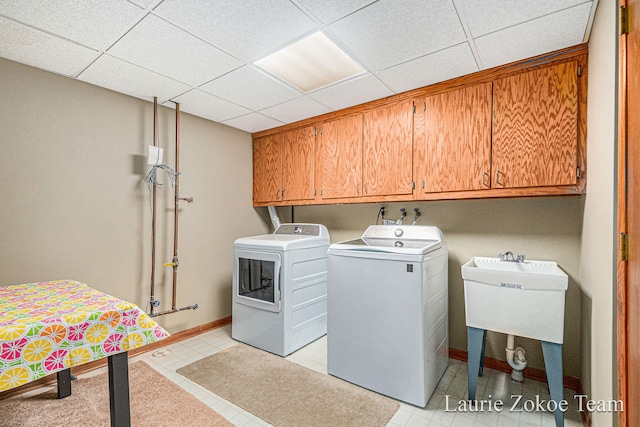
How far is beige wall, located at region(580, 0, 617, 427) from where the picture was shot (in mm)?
1266

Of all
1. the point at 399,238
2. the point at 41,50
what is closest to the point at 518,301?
the point at 399,238

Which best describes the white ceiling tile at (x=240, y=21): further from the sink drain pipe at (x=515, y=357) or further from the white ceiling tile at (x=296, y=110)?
the sink drain pipe at (x=515, y=357)

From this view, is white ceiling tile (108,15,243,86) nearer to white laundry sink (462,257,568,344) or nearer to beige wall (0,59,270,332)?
beige wall (0,59,270,332)

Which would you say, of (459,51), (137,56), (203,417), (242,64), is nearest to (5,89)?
(137,56)

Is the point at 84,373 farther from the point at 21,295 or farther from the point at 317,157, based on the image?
the point at 317,157

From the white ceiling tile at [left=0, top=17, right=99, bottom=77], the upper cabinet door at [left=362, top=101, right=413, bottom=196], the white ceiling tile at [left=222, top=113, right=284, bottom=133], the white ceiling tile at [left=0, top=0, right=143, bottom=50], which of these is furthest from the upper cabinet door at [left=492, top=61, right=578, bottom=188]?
the white ceiling tile at [left=0, top=17, right=99, bottom=77]

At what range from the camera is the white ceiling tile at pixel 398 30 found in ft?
5.30

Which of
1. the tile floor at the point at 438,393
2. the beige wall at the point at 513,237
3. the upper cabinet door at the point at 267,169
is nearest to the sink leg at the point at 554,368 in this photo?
the tile floor at the point at 438,393

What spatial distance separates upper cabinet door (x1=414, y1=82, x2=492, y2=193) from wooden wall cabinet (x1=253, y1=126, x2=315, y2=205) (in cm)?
121

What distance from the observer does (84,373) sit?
2.41m

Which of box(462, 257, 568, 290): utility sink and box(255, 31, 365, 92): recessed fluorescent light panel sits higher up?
box(255, 31, 365, 92): recessed fluorescent light panel

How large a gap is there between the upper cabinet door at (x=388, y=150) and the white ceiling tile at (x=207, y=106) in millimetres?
1311

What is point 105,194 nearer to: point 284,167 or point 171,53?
point 171,53

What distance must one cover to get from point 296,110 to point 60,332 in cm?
256
